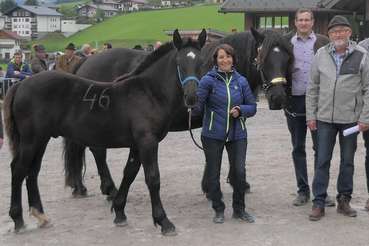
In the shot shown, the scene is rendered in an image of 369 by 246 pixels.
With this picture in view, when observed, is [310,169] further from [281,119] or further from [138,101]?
[281,119]

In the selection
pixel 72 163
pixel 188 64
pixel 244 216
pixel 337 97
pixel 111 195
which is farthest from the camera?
pixel 72 163

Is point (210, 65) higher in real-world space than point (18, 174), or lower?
higher

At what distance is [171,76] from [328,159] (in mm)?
1763

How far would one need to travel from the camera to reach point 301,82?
217 inches

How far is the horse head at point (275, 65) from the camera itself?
5.04 meters

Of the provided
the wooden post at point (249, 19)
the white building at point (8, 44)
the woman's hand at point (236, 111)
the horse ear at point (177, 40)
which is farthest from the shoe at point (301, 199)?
the white building at point (8, 44)

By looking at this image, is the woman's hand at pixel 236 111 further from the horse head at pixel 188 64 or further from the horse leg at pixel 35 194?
the horse leg at pixel 35 194

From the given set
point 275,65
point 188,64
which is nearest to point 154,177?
point 188,64

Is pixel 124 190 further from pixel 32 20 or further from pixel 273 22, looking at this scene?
pixel 32 20

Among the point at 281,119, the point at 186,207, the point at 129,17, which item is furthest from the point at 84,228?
the point at 129,17

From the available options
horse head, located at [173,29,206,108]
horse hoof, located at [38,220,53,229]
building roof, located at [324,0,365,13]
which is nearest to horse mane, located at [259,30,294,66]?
horse head, located at [173,29,206,108]

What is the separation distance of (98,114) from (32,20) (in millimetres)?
112786

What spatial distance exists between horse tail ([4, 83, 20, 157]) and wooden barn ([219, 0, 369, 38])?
14861 mm

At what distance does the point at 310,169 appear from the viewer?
7512mm
